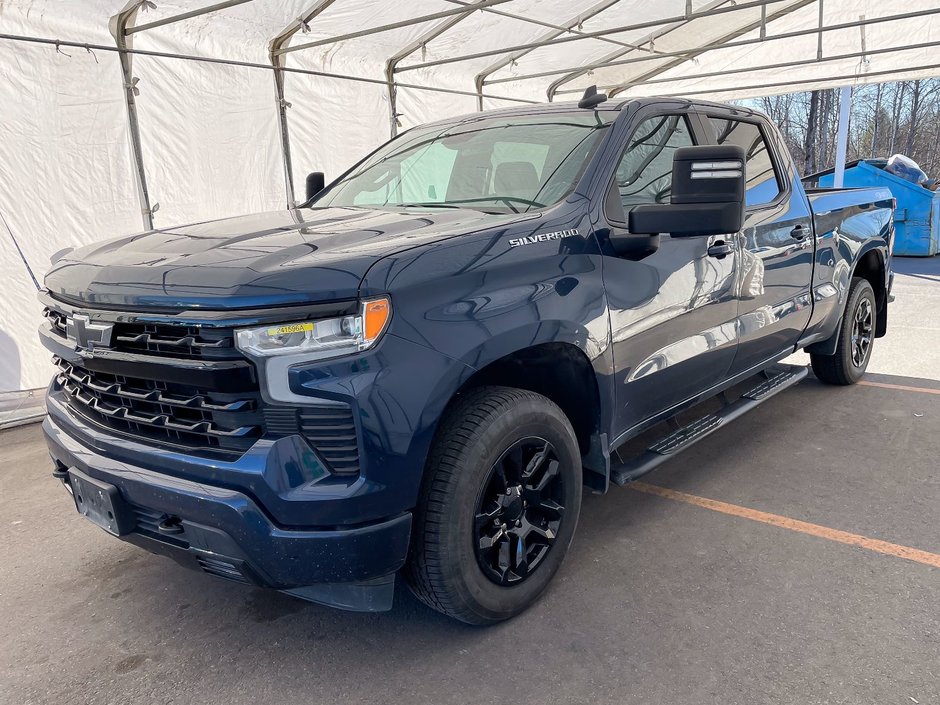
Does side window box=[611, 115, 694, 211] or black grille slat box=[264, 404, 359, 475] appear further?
side window box=[611, 115, 694, 211]

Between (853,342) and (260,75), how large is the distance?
20.4 ft

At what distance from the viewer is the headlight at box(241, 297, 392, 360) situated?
203 centimetres

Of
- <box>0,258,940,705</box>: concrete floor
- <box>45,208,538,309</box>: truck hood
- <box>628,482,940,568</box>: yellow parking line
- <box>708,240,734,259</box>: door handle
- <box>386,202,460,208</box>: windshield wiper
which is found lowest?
<box>628,482,940,568</box>: yellow parking line

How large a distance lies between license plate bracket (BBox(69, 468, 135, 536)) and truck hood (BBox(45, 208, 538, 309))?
1.87 feet

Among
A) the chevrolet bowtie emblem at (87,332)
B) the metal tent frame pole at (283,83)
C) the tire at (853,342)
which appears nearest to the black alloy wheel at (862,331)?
the tire at (853,342)

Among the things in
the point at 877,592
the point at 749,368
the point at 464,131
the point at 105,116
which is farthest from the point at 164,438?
the point at 105,116

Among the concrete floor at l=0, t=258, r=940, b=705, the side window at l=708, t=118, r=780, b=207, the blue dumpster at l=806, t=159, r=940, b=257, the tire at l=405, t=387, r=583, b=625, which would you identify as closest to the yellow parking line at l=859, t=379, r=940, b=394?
the concrete floor at l=0, t=258, r=940, b=705

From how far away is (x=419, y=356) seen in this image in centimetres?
213

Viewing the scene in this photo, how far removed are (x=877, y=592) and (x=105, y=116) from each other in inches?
259

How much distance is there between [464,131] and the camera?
3625mm

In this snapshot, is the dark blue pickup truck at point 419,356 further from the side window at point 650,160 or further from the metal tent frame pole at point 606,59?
the metal tent frame pole at point 606,59

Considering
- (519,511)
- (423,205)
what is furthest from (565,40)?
(519,511)

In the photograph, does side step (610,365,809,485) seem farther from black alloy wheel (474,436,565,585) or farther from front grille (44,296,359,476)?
front grille (44,296,359,476)

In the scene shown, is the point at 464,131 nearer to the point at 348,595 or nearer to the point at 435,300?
the point at 435,300
